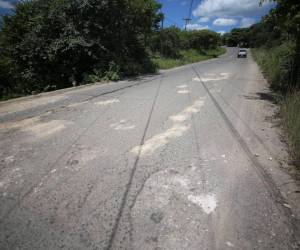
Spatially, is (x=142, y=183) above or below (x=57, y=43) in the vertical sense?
below

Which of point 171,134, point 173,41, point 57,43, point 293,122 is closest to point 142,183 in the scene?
point 171,134

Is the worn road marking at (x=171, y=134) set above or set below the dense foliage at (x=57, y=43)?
below

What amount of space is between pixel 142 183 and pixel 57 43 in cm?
1098

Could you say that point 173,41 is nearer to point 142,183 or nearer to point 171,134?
point 171,134

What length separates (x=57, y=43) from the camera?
11406 millimetres

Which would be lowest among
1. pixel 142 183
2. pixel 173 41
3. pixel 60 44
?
pixel 142 183

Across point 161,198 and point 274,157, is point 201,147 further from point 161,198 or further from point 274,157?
point 161,198

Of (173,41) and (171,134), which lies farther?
(173,41)

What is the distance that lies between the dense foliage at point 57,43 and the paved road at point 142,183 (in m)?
7.09

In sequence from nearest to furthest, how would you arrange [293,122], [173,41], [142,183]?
1. [142,183]
2. [293,122]
3. [173,41]

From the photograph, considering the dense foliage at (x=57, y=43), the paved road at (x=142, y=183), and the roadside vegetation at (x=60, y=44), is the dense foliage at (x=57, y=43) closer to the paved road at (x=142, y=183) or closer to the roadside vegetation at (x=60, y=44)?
the roadside vegetation at (x=60, y=44)

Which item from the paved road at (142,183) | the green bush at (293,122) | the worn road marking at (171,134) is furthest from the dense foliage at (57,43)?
the green bush at (293,122)

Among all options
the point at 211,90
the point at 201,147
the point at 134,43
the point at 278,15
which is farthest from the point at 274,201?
the point at 134,43

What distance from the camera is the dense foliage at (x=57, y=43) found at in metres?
11.5
